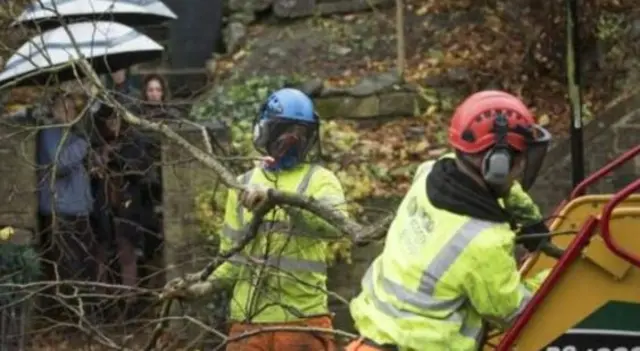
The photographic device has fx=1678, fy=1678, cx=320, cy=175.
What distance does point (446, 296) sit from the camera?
19.4 feet

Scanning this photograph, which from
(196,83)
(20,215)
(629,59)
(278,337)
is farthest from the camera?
(196,83)

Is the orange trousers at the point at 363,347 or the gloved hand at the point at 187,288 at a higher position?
the orange trousers at the point at 363,347

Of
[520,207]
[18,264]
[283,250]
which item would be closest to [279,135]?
[283,250]

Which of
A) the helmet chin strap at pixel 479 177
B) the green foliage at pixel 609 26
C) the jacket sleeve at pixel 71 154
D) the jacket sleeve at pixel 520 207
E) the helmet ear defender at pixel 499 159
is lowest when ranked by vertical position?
the jacket sleeve at pixel 71 154

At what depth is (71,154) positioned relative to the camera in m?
10.7

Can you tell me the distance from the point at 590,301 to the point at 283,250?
91.4 inches

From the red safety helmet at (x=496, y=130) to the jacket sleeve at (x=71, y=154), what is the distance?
4.73 m

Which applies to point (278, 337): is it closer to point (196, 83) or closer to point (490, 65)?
point (490, 65)

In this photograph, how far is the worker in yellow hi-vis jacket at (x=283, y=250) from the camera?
7.93 metres

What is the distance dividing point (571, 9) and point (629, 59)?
2.49 m

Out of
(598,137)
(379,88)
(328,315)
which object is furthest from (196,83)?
(328,315)

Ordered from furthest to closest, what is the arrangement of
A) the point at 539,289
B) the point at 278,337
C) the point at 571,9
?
the point at 571,9, the point at 278,337, the point at 539,289

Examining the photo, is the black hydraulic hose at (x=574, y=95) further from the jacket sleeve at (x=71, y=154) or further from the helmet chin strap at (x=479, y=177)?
the helmet chin strap at (x=479, y=177)

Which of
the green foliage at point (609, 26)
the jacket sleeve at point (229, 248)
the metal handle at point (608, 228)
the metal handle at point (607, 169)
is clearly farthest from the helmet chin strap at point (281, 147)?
the green foliage at point (609, 26)
